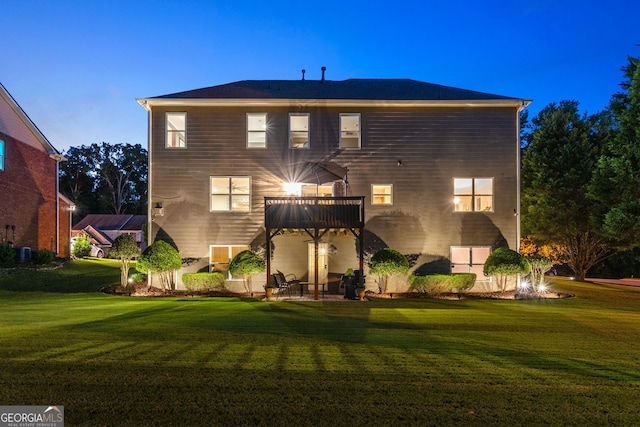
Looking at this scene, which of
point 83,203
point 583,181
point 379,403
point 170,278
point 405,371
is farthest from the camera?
point 83,203

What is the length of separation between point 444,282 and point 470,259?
1924mm

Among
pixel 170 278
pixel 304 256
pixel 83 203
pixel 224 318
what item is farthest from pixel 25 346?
pixel 83 203

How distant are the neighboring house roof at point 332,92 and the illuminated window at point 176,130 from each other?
622mm

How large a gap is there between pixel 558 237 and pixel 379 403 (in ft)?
74.7

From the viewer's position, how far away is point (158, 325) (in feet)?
27.9

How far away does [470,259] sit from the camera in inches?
636

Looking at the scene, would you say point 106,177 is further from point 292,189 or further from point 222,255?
point 292,189

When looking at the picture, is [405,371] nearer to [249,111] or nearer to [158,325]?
[158,325]

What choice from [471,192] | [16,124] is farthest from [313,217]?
[16,124]

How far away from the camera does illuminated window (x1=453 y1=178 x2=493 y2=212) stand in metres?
16.2

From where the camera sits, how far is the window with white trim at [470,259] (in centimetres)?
1608

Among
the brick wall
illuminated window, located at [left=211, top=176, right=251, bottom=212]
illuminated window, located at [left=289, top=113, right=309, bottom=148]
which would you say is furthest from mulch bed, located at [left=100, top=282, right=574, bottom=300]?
the brick wall

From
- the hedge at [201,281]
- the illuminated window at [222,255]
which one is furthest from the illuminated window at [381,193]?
the hedge at [201,281]

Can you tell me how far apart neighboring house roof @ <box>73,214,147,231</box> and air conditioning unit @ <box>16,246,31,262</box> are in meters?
27.8
